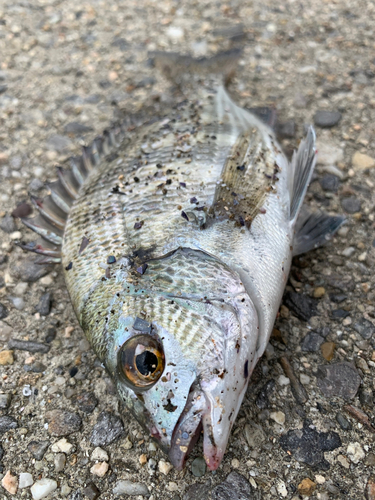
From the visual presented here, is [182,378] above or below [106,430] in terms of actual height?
above

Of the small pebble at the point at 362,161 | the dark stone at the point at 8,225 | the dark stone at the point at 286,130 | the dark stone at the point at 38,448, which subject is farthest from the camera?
the dark stone at the point at 286,130

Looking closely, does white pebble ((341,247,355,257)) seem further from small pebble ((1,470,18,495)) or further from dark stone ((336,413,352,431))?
small pebble ((1,470,18,495))

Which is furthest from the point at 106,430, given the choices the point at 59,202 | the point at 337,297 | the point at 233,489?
the point at 337,297

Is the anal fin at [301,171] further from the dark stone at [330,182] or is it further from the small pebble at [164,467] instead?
the small pebble at [164,467]

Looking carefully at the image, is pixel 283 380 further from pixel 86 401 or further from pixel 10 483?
pixel 10 483

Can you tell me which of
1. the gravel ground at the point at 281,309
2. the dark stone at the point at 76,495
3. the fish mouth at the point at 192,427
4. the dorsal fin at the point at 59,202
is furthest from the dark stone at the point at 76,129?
the dark stone at the point at 76,495

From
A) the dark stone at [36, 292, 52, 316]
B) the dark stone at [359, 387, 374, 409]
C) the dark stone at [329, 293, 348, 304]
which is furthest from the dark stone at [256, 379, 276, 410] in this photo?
the dark stone at [36, 292, 52, 316]
